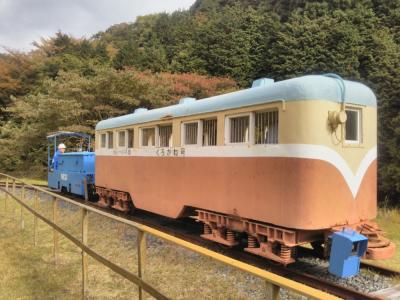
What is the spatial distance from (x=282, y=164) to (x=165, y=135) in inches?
150

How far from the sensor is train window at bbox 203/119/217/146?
7.93 metres

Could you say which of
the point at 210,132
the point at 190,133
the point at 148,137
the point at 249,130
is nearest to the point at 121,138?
the point at 148,137

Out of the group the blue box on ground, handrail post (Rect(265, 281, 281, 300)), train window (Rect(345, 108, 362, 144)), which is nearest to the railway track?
the blue box on ground

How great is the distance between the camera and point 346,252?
18.9 ft

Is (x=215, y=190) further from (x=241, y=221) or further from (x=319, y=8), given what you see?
(x=319, y=8)

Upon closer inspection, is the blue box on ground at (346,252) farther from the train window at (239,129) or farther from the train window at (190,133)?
the train window at (190,133)

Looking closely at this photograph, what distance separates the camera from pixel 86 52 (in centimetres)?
4359

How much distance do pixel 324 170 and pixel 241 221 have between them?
1.74m

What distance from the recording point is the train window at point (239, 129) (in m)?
7.18

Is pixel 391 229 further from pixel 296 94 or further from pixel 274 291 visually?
pixel 274 291

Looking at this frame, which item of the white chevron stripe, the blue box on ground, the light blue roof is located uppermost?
the light blue roof

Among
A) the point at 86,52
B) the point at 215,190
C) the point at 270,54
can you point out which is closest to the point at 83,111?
the point at 270,54

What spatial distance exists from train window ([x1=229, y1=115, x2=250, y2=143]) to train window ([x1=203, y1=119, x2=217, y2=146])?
48 centimetres

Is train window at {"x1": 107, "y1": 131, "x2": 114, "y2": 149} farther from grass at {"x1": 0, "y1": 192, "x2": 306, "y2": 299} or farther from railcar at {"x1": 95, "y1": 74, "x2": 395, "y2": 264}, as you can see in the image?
railcar at {"x1": 95, "y1": 74, "x2": 395, "y2": 264}
